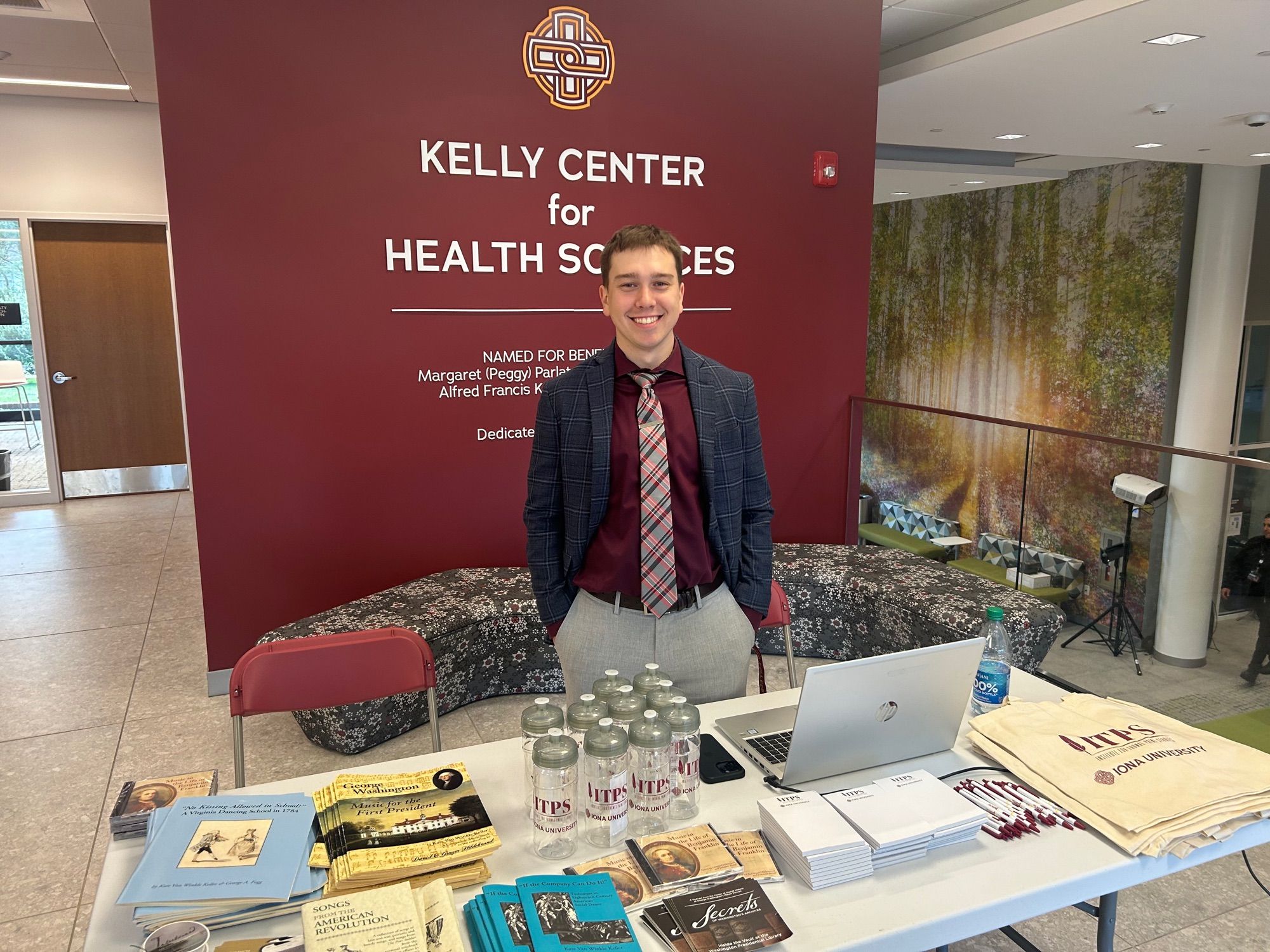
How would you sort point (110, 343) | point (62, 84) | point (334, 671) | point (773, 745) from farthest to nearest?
point (110, 343) → point (62, 84) → point (334, 671) → point (773, 745)

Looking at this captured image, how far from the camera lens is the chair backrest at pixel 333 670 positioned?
7.33 ft

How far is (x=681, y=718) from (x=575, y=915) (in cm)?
38

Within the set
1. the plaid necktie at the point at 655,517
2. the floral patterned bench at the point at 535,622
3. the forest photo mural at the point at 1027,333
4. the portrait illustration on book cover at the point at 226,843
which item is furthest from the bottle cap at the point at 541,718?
the forest photo mural at the point at 1027,333

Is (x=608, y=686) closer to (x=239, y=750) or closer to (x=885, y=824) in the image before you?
(x=885, y=824)

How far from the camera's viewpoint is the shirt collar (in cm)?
221

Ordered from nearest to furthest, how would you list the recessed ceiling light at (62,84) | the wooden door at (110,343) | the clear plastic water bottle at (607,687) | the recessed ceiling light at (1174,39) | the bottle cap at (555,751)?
1. the bottle cap at (555,751)
2. the clear plastic water bottle at (607,687)
3. the recessed ceiling light at (1174,39)
4. the recessed ceiling light at (62,84)
5. the wooden door at (110,343)

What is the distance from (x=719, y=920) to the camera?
4.31 feet

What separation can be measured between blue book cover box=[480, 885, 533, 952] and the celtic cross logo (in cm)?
371

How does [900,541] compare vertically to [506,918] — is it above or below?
below

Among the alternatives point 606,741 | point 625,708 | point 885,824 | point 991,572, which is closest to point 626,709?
point 625,708

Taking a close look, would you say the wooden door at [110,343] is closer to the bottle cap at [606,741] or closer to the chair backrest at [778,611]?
the chair backrest at [778,611]

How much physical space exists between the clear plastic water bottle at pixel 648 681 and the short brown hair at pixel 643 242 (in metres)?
0.88

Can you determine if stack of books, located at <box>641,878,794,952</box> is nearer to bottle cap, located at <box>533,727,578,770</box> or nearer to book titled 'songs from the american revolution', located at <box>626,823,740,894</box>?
book titled 'songs from the american revolution', located at <box>626,823,740,894</box>

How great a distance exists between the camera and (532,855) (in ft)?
4.90
